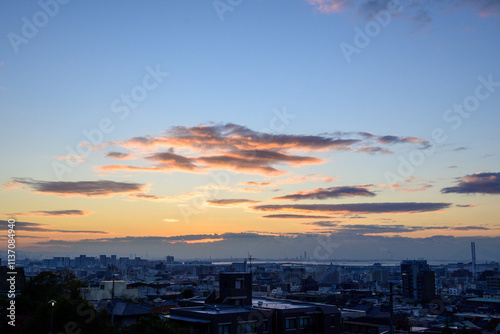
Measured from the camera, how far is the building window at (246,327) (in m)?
34.1

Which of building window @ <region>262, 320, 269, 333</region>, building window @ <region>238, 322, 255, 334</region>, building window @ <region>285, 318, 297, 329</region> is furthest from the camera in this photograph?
building window @ <region>285, 318, 297, 329</region>

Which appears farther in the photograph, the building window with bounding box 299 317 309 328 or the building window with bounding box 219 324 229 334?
the building window with bounding box 299 317 309 328

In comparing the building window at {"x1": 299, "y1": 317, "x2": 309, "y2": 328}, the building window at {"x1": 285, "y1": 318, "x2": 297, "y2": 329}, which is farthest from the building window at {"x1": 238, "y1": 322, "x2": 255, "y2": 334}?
the building window at {"x1": 299, "y1": 317, "x2": 309, "y2": 328}

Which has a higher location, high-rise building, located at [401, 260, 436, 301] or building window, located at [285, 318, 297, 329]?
building window, located at [285, 318, 297, 329]

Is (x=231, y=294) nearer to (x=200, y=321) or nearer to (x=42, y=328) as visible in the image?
(x=200, y=321)

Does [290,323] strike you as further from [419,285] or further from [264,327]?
→ [419,285]

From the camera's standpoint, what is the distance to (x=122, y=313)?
3872 cm

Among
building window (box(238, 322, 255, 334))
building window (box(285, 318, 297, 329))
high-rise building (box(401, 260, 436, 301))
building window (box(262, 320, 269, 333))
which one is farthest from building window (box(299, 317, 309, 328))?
high-rise building (box(401, 260, 436, 301))

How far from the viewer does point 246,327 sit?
3462 cm

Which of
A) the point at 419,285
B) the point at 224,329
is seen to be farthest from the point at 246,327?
the point at 419,285

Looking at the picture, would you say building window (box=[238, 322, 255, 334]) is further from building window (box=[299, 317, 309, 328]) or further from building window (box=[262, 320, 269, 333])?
building window (box=[299, 317, 309, 328])

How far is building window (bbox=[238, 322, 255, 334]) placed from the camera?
34.1 m

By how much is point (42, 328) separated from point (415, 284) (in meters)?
126

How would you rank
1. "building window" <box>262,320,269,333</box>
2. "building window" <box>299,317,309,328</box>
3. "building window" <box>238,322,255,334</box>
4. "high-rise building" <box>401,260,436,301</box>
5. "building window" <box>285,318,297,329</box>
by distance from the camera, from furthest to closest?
"high-rise building" <box>401,260,436,301</box>
"building window" <box>299,317,309,328</box>
"building window" <box>285,318,297,329</box>
"building window" <box>262,320,269,333</box>
"building window" <box>238,322,255,334</box>
